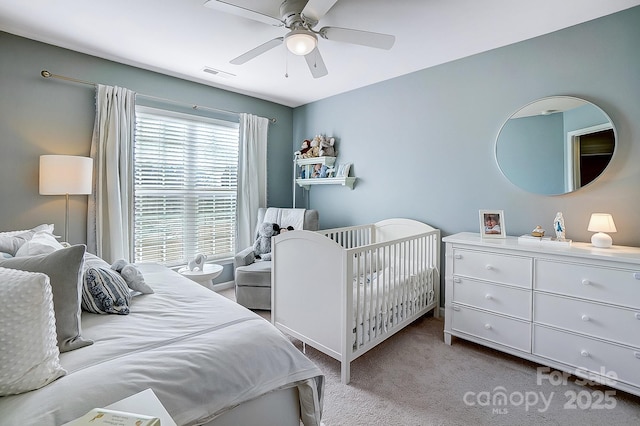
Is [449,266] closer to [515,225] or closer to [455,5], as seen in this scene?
[515,225]

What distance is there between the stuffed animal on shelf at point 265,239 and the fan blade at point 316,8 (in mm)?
2189

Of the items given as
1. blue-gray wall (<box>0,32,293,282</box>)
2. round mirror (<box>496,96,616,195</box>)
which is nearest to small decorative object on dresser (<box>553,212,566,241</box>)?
round mirror (<box>496,96,616,195</box>)

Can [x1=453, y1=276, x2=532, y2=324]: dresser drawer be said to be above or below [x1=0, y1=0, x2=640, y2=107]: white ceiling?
below

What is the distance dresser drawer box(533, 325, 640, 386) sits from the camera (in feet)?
5.63

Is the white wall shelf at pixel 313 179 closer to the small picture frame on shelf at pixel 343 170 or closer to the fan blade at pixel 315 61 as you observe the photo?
the small picture frame on shelf at pixel 343 170

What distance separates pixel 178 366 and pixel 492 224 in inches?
94.2

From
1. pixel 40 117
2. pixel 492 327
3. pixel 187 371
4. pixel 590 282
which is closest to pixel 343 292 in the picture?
pixel 187 371

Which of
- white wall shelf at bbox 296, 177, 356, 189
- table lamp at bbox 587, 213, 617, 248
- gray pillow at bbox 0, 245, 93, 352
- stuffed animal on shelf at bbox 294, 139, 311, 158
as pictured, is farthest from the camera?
stuffed animal on shelf at bbox 294, 139, 311, 158

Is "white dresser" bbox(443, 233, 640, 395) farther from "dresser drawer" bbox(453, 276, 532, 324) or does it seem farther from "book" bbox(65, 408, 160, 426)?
"book" bbox(65, 408, 160, 426)

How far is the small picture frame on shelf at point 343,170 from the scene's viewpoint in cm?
365

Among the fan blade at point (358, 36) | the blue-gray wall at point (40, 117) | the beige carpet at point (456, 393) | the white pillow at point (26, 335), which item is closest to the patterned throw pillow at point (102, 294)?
the white pillow at point (26, 335)

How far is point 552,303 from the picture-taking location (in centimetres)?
197

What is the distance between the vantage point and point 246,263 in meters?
3.18

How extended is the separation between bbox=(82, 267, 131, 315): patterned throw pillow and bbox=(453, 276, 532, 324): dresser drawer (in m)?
2.21
